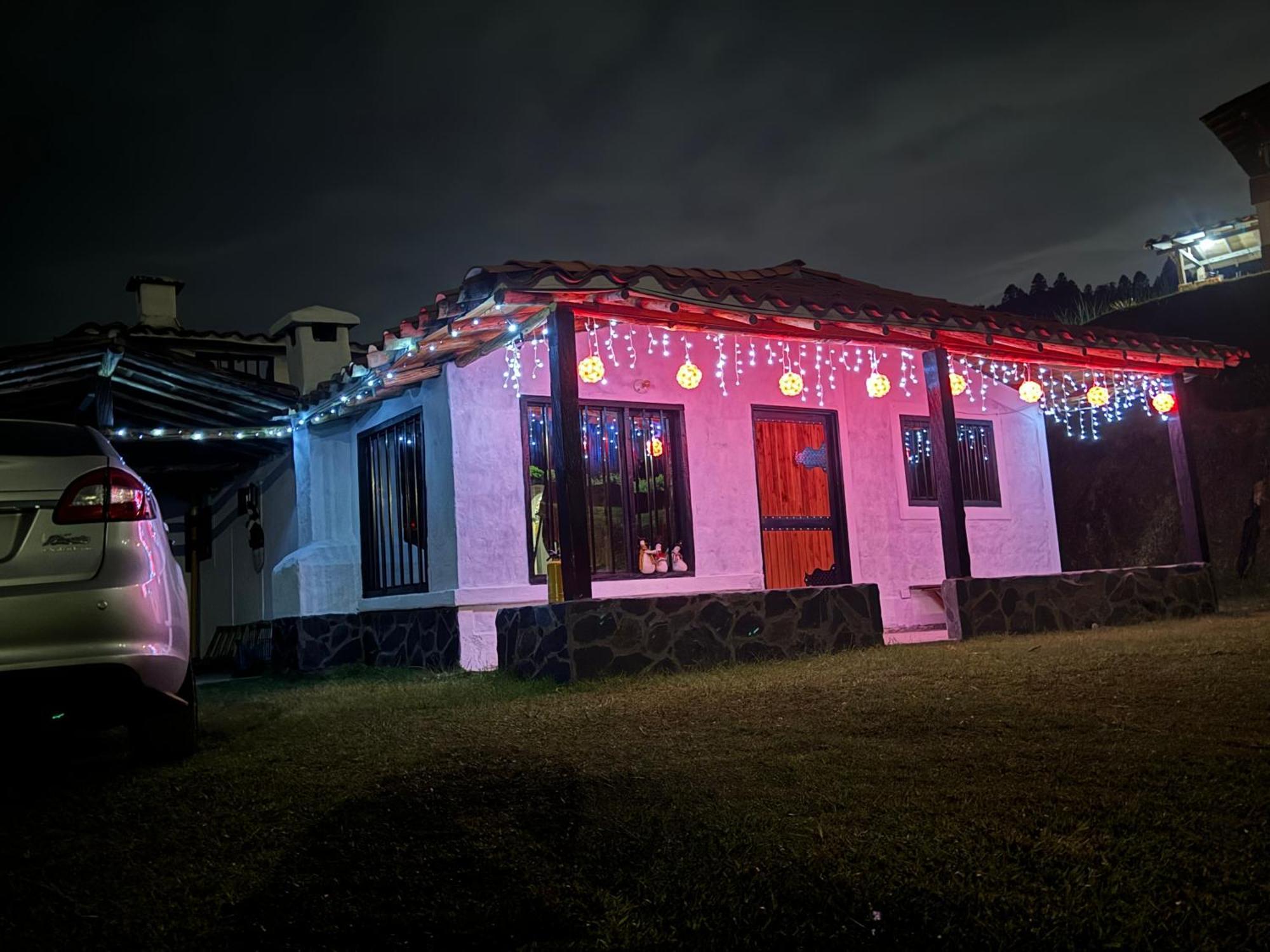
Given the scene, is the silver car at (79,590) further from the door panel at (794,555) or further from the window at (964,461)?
the window at (964,461)

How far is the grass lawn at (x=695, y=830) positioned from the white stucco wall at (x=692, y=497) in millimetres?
3612

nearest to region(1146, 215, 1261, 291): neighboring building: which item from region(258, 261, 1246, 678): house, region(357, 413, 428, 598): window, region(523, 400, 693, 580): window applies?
region(258, 261, 1246, 678): house

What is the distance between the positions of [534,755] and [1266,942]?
290cm

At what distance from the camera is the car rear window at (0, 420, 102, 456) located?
3996 mm

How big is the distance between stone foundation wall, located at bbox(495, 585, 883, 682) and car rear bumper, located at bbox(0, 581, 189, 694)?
10.8 feet

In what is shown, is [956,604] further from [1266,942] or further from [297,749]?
[1266,942]

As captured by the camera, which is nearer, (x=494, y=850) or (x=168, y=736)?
(x=494, y=850)

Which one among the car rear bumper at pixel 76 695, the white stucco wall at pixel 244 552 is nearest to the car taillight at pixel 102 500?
the car rear bumper at pixel 76 695

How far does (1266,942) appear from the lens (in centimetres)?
238

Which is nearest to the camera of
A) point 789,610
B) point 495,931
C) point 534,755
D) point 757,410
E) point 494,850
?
point 495,931

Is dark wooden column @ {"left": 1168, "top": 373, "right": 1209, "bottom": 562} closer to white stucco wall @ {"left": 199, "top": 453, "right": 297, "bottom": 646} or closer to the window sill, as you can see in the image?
the window sill

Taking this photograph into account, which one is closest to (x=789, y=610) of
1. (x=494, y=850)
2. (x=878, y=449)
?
(x=878, y=449)

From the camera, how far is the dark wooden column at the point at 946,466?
923 centimetres

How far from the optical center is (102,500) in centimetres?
394
